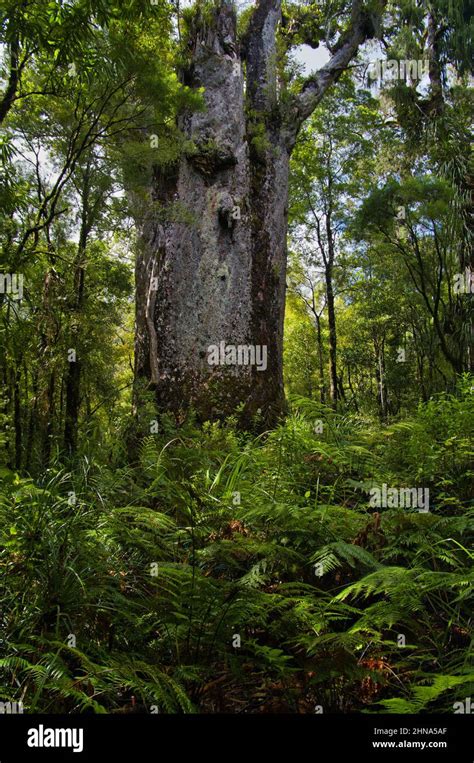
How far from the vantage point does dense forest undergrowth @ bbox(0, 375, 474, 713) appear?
1959 millimetres

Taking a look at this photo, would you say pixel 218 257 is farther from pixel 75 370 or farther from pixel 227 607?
pixel 227 607

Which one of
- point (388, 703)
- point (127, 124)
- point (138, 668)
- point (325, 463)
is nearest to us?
point (388, 703)

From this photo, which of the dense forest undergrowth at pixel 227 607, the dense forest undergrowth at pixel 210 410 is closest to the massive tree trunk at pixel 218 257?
the dense forest undergrowth at pixel 210 410

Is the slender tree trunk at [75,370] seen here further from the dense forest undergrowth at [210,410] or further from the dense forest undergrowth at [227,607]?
the dense forest undergrowth at [227,607]

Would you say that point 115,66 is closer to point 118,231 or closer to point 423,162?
point 118,231

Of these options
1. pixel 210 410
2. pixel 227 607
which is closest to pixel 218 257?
pixel 210 410

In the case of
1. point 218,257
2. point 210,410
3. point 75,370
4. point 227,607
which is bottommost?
point 227,607

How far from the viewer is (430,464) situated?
13.4 ft

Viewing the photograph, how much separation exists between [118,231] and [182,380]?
4.28 meters

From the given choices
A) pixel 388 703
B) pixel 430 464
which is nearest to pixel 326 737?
pixel 388 703

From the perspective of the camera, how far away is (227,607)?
7.33 feet

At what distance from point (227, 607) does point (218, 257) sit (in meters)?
5.89

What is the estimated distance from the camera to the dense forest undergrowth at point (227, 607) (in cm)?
196

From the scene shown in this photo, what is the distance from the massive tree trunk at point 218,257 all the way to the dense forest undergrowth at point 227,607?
3401 millimetres
